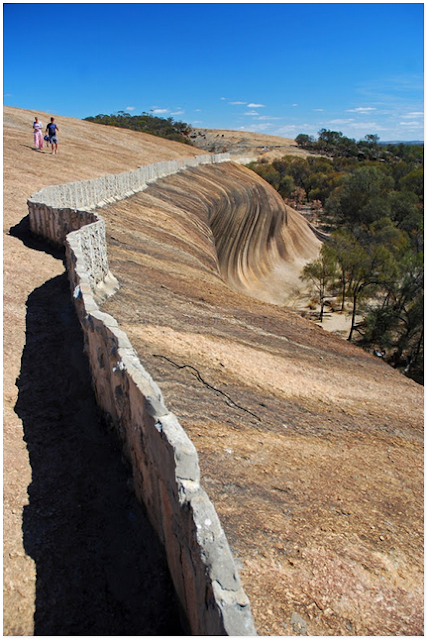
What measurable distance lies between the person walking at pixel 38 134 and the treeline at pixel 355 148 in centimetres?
7363

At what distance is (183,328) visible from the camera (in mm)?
10828

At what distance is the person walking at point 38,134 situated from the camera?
908 inches

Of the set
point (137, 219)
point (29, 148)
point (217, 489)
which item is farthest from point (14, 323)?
point (29, 148)

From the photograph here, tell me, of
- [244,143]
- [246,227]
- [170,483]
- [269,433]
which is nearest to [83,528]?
[170,483]

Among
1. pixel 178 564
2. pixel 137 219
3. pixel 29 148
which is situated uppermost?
pixel 29 148

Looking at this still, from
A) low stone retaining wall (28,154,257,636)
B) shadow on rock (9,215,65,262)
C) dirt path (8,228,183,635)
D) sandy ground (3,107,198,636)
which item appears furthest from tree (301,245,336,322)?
dirt path (8,228,183,635)

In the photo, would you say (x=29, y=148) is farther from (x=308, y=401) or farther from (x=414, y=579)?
(x=414, y=579)

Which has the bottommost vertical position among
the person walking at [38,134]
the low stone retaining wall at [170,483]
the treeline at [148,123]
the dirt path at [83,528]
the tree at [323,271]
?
the tree at [323,271]

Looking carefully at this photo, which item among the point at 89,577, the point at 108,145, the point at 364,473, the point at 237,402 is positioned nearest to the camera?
the point at 89,577

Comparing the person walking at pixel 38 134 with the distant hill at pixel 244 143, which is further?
the distant hill at pixel 244 143

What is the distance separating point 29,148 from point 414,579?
2510cm

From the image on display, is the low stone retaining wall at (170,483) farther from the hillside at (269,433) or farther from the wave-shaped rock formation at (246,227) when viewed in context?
the wave-shaped rock formation at (246,227)

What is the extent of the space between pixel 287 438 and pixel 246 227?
26.2 m

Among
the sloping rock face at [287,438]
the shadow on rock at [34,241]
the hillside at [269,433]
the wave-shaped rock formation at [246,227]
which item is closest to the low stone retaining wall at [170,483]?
the hillside at [269,433]
